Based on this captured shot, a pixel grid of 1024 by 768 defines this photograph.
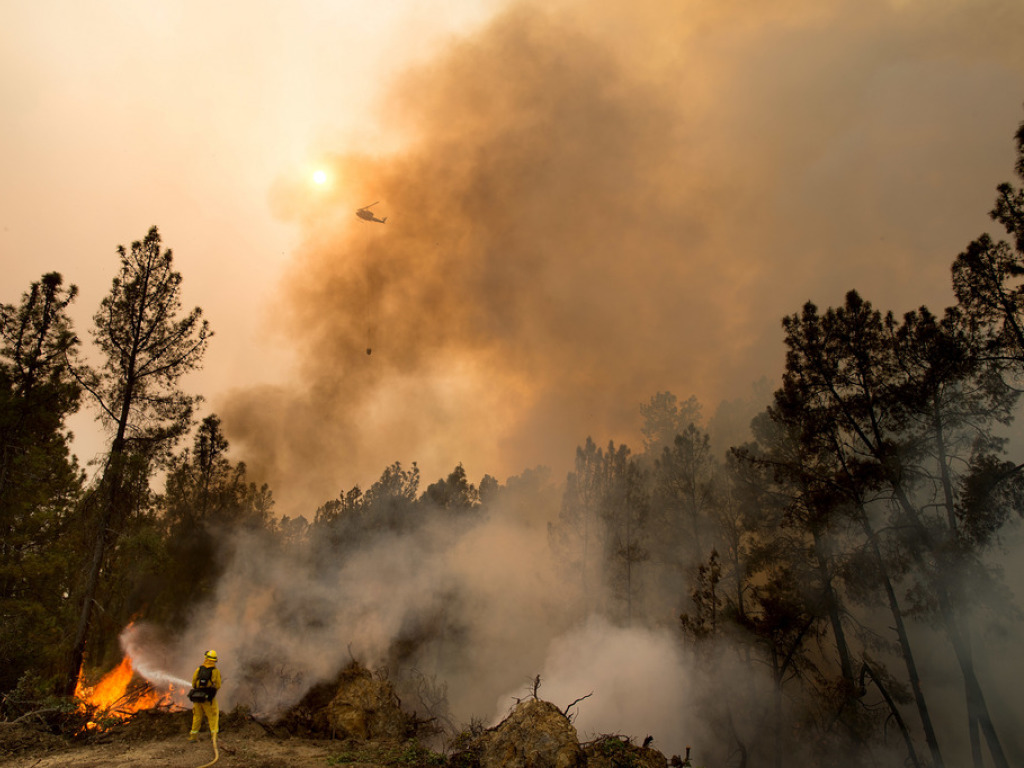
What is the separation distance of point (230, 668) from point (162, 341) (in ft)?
43.0

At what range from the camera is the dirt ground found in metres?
9.73

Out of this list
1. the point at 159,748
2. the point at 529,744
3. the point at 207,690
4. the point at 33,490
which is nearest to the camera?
the point at 529,744

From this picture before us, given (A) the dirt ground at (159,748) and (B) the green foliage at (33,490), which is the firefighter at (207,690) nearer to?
(A) the dirt ground at (159,748)

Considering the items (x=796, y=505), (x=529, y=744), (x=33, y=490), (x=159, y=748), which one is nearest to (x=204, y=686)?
(x=159, y=748)

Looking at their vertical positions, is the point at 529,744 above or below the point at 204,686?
below

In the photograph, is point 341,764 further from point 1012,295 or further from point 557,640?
point 1012,295

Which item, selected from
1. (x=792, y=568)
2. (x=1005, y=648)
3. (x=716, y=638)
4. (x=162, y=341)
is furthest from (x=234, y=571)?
(x=1005, y=648)

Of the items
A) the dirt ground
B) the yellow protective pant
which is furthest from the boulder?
the yellow protective pant

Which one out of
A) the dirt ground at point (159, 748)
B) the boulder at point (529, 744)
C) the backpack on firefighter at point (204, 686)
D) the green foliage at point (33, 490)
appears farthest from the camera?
the green foliage at point (33, 490)

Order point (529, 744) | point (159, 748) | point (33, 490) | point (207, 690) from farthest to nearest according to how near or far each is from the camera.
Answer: point (33, 490) < point (207, 690) < point (159, 748) < point (529, 744)

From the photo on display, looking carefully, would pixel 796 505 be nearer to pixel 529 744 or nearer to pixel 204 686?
pixel 529 744

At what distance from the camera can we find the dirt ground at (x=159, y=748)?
31.9ft

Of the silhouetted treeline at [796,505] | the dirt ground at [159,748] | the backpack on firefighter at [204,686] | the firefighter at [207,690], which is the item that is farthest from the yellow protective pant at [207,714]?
the silhouetted treeline at [796,505]

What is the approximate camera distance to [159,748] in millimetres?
10750
